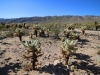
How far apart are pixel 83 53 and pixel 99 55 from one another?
58.7 inches

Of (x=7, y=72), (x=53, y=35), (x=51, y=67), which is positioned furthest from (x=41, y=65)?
(x=53, y=35)

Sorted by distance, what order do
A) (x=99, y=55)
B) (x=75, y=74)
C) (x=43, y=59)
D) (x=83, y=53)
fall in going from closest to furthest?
(x=75, y=74)
(x=43, y=59)
(x=99, y=55)
(x=83, y=53)

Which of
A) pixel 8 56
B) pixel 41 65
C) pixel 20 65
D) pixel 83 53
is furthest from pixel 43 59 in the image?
pixel 83 53

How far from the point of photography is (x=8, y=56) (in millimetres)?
12531

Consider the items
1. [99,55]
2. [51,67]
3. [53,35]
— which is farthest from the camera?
[53,35]

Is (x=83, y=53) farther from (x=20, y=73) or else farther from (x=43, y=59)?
(x=20, y=73)

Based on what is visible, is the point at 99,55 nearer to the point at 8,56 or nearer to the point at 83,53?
the point at 83,53

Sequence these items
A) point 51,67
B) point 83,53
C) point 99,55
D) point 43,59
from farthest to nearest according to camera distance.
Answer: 1. point 83,53
2. point 99,55
3. point 43,59
4. point 51,67

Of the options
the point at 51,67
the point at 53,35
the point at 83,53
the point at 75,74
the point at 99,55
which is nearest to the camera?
the point at 75,74

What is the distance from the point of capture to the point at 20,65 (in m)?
10.9

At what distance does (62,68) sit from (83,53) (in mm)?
4332

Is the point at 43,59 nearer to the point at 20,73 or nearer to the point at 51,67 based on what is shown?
the point at 51,67

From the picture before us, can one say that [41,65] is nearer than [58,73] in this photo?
No

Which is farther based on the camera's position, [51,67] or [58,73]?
[51,67]
